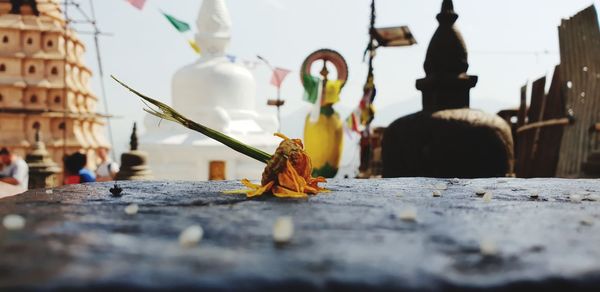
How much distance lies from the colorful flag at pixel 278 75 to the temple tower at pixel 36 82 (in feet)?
30.2

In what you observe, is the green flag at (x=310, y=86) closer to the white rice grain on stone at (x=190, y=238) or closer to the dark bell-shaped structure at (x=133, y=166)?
the dark bell-shaped structure at (x=133, y=166)

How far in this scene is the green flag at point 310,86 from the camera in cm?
1099

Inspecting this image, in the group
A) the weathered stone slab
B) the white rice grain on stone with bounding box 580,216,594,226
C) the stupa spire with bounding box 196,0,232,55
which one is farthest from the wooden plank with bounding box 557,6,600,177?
the stupa spire with bounding box 196,0,232,55

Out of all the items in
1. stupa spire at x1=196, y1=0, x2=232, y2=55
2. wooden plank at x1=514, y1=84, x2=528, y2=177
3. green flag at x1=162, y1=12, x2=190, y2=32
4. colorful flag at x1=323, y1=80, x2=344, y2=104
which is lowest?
wooden plank at x1=514, y1=84, x2=528, y2=177

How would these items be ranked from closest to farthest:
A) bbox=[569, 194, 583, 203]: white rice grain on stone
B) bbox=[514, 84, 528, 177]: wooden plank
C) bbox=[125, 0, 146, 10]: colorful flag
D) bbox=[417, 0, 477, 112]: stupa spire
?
bbox=[569, 194, 583, 203]: white rice grain on stone, bbox=[417, 0, 477, 112]: stupa spire, bbox=[514, 84, 528, 177]: wooden plank, bbox=[125, 0, 146, 10]: colorful flag

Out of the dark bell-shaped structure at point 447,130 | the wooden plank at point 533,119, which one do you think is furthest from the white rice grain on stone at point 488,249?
the wooden plank at point 533,119

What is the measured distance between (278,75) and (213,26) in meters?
3.34

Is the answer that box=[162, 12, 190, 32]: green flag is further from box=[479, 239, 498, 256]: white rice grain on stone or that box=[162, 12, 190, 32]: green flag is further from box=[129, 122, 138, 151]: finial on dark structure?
box=[479, 239, 498, 256]: white rice grain on stone

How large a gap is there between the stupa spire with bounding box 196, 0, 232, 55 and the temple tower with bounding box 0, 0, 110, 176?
6.28 metres

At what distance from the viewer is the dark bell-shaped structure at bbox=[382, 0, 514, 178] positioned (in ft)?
20.2

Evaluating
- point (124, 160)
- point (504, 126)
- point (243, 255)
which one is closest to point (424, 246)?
point (243, 255)

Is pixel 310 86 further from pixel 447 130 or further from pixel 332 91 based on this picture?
pixel 447 130

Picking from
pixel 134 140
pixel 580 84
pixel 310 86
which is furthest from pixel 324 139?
pixel 580 84

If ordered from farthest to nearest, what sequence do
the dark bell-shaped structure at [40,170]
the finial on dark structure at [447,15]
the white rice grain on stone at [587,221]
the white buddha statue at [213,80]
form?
the white buddha statue at [213,80]
the dark bell-shaped structure at [40,170]
the finial on dark structure at [447,15]
the white rice grain on stone at [587,221]
